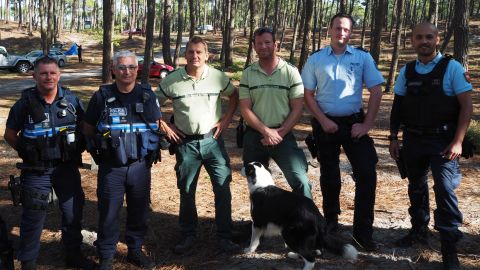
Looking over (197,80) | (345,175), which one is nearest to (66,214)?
(197,80)

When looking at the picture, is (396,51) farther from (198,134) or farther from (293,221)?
(293,221)

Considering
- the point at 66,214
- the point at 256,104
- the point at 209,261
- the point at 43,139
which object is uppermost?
the point at 256,104

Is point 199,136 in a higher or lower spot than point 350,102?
lower

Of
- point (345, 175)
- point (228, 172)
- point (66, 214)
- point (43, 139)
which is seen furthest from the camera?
point (345, 175)

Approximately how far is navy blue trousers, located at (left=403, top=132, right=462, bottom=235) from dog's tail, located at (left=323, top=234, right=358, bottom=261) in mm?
843

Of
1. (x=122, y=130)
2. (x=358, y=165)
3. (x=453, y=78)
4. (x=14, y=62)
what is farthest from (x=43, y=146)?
(x=14, y=62)

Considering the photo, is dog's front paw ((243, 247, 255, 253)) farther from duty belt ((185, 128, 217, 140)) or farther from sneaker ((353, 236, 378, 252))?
duty belt ((185, 128, 217, 140))

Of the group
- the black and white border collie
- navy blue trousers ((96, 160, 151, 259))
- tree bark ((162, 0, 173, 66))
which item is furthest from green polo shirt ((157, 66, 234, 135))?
tree bark ((162, 0, 173, 66))

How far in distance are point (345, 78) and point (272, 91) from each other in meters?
0.77

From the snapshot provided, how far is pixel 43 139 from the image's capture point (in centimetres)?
378

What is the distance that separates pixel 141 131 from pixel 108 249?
1.24 meters

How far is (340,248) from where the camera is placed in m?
3.79

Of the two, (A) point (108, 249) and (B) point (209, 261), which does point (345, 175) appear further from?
(A) point (108, 249)

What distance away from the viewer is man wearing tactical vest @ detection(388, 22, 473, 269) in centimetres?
367
